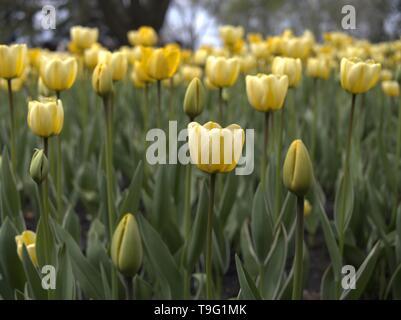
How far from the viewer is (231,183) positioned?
6.29ft

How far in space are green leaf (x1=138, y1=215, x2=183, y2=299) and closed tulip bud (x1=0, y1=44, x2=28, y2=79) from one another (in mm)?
569

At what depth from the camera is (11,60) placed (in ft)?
5.49

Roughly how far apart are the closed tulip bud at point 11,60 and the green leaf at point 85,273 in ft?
1.50

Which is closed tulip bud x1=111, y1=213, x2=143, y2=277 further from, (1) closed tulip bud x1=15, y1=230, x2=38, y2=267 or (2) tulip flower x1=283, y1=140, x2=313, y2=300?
(1) closed tulip bud x1=15, y1=230, x2=38, y2=267

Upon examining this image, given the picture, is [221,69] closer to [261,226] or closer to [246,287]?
[261,226]

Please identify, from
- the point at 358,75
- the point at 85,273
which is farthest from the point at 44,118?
the point at 358,75

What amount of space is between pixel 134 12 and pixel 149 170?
11.2 meters

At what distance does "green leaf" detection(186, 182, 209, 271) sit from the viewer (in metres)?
1.49


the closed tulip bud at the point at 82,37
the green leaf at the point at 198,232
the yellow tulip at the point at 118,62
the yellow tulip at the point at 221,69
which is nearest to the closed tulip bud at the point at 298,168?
the green leaf at the point at 198,232

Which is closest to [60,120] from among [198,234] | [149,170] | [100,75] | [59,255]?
[100,75]

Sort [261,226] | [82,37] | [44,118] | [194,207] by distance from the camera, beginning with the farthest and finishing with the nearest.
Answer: [82,37], [194,207], [261,226], [44,118]

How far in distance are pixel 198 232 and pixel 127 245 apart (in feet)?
1.50

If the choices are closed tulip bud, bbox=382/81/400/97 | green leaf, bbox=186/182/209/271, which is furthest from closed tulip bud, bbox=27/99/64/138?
closed tulip bud, bbox=382/81/400/97
